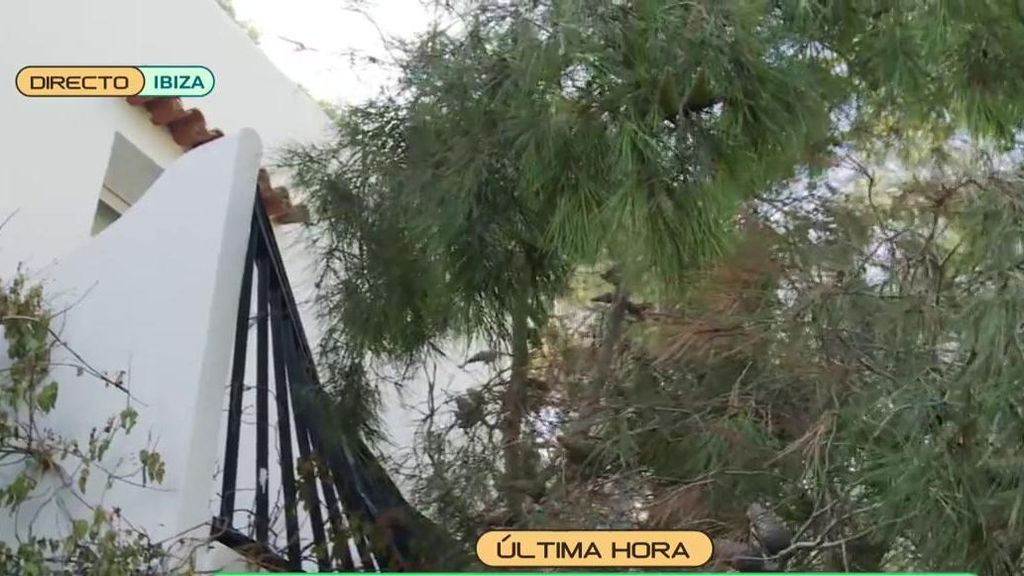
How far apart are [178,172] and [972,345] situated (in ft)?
4.35

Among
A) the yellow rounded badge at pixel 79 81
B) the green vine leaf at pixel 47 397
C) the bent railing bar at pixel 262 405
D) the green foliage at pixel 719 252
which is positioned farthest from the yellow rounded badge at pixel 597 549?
the yellow rounded badge at pixel 79 81

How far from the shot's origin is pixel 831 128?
213cm

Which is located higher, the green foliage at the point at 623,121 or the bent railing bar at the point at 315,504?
the green foliage at the point at 623,121

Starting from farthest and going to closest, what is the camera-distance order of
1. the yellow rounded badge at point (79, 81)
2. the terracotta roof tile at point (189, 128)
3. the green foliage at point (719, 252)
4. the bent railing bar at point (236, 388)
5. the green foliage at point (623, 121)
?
the terracotta roof tile at point (189, 128) → the yellow rounded badge at point (79, 81) → the bent railing bar at point (236, 388) → the green foliage at point (623, 121) → the green foliage at point (719, 252)

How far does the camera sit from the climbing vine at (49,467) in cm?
186

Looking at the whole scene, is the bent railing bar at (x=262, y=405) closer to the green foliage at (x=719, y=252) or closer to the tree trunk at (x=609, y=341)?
the green foliage at (x=719, y=252)

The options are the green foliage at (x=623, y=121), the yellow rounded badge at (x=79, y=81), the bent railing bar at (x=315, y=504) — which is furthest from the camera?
the yellow rounded badge at (x=79, y=81)

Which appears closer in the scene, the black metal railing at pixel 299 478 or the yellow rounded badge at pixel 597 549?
the yellow rounded badge at pixel 597 549

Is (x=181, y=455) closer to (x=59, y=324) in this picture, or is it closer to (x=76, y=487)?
(x=76, y=487)

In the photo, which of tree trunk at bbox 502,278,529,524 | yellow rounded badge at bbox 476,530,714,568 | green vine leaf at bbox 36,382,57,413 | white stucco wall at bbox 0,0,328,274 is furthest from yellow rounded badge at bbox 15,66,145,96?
yellow rounded badge at bbox 476,530,714,568

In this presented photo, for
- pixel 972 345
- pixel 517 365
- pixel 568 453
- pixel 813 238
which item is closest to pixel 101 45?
pixel 517 365

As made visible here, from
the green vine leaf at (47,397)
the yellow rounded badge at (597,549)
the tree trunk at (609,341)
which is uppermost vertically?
the tree trunk at (609,341)

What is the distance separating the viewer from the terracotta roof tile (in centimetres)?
273

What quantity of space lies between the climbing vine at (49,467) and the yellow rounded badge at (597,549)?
536 millimetres
